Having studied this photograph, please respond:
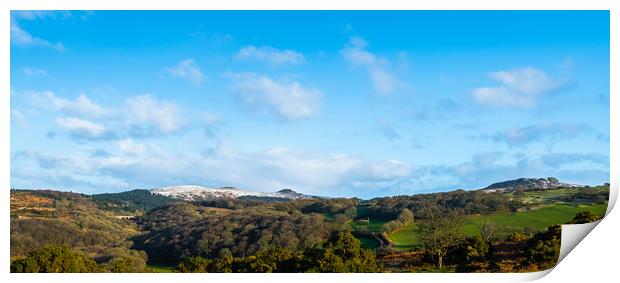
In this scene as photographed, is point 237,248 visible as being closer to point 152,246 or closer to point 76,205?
point 152,246

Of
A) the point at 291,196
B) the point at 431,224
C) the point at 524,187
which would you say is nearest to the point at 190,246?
the point at 291,196

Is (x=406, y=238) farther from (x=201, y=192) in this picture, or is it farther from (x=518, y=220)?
(x=201, y=192)

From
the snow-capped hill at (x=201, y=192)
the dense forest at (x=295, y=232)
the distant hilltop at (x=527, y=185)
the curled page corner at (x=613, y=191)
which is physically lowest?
the dense forest at (x=295, y=232)

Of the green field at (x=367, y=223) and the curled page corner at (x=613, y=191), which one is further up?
the curled page corner at (x=613, y=191)

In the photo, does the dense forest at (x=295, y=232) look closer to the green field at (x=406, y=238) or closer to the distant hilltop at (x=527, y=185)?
the green field at (x=406, y=238)

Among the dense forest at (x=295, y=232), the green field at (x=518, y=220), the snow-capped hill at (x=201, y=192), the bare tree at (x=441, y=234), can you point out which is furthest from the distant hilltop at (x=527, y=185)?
the snow-capped hill at (x=201, y=192)

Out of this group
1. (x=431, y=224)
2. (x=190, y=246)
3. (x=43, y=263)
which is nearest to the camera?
(x=43, y=263)
